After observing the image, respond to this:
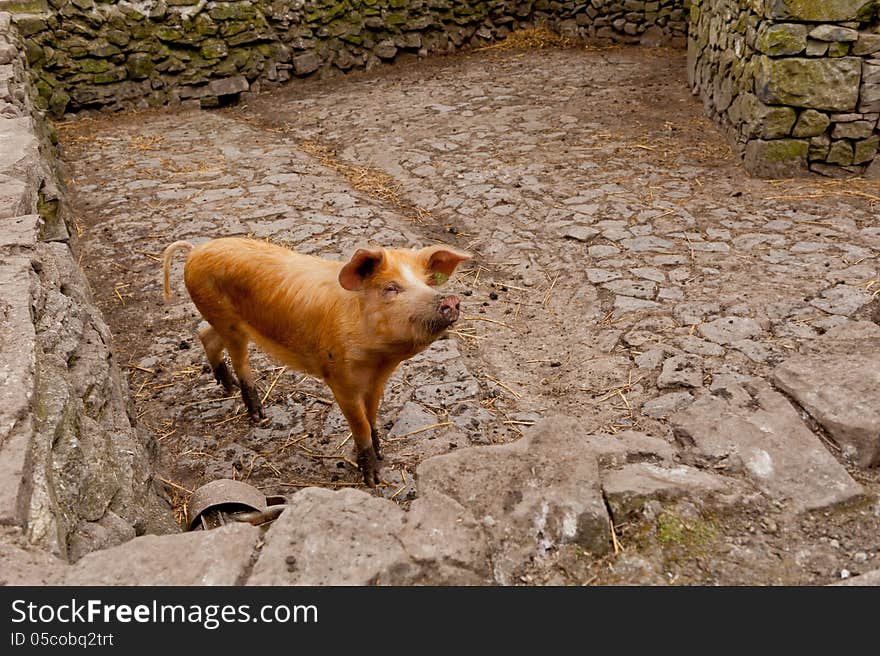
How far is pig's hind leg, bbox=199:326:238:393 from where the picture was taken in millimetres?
4402

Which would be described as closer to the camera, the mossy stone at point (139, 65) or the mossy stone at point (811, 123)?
the mossy stone at point (811, 123)

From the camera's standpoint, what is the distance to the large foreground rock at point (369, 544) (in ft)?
6.95

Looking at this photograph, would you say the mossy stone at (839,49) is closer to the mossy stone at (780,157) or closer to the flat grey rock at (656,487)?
the mossy stone at (780,157)

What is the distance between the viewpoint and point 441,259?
3.32m

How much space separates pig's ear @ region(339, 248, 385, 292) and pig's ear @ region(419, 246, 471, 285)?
20cm

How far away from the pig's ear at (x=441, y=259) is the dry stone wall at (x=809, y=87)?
470 centimetres

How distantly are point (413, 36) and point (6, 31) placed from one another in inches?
222

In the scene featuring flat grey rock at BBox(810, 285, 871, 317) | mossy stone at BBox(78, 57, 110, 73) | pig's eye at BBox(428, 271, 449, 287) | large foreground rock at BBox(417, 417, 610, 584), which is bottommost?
flat grey rock at BBox(810, 285, 871, 317)

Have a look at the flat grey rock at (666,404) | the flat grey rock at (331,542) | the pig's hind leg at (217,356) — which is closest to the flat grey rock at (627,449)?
the flat grey rock at (331,542)

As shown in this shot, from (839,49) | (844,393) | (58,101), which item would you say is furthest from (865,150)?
(58,101)

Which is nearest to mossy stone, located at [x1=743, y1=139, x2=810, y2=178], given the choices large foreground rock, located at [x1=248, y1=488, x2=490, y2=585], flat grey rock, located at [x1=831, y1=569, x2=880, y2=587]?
flat grey rock, located at [x1=831, y1=569, x2=880, y2=587]

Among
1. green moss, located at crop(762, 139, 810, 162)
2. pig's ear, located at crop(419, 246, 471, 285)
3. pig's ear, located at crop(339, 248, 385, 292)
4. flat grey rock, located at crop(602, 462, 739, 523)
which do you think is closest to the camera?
flat grey rock, located at crop(602, 462, 739, 523)

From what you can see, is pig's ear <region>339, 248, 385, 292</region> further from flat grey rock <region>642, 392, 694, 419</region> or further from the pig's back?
flat grey rock <region>642, 392, 694, 419</region>

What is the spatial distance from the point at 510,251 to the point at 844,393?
10.8ft
